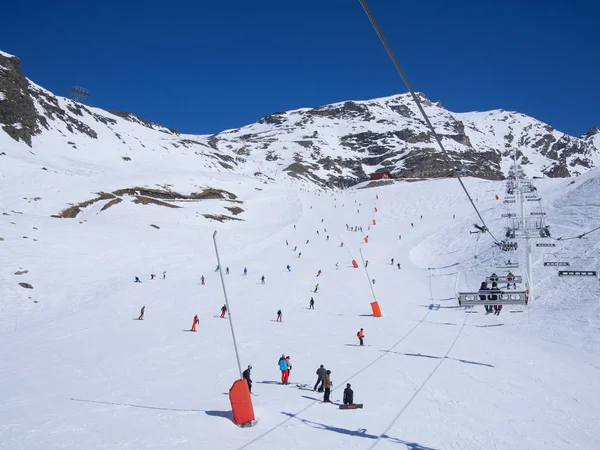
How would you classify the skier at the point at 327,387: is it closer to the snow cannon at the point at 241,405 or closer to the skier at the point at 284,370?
the skier at the point at 284,370

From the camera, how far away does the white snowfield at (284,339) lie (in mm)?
10531

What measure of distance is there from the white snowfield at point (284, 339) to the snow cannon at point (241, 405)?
273 mm

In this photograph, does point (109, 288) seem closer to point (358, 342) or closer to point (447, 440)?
point (358, 342)

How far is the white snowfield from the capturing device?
1053cm

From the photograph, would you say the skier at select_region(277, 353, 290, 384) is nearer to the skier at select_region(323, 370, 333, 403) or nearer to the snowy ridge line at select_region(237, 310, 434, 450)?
the snowy ridge line at select_region(237, 310, 434, 450)

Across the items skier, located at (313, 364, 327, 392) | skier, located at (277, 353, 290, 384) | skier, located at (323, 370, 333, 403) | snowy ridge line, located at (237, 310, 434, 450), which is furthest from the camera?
skier, located at (277, 353, 290, 384)

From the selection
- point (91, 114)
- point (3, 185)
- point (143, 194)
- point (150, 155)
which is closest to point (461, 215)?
point (143, 194)

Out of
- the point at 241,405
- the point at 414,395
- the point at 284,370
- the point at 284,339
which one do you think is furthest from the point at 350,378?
the point at 284,339

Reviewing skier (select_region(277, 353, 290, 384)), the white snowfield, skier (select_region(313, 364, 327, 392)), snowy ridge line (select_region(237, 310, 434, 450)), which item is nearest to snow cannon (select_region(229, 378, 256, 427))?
the white snowfield

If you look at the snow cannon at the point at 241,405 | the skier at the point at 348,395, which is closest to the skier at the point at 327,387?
the skier at the point at 348,395

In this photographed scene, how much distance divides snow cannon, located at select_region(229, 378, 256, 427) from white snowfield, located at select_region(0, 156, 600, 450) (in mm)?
273

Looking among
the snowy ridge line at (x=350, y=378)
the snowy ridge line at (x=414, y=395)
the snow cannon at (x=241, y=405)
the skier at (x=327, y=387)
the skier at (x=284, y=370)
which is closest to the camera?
the snowy ridge line at (x=350, y=378)

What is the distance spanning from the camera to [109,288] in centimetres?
Result: 3100

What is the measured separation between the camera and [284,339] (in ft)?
67.4
